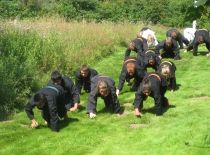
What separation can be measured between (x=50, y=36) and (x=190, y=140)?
6737 millimetres

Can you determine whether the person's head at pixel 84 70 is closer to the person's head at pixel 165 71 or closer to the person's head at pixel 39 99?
the person's head at pixel 165 71

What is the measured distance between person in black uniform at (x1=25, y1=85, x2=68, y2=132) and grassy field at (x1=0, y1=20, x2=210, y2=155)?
22 cm

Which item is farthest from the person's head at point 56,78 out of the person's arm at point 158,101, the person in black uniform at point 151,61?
the person in black uniform at point 151,61

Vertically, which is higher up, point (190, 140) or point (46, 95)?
point (46, 95)

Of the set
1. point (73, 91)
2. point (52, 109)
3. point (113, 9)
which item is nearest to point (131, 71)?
point (73, 91)

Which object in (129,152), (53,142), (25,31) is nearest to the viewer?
(129,152)

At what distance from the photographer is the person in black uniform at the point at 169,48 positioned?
12.5m

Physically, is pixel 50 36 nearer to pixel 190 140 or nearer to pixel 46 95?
pixel 46 95

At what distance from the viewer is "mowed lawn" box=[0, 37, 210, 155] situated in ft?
19.1

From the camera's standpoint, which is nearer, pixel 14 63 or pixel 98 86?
pixel 98 86

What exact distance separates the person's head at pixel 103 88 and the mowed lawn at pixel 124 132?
603mm

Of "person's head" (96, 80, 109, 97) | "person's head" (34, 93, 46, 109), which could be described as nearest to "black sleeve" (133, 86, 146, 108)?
"person's head" (96, 80, 109, 97)

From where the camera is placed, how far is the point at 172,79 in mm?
9172

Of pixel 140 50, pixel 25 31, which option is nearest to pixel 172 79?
pixel 140 50
